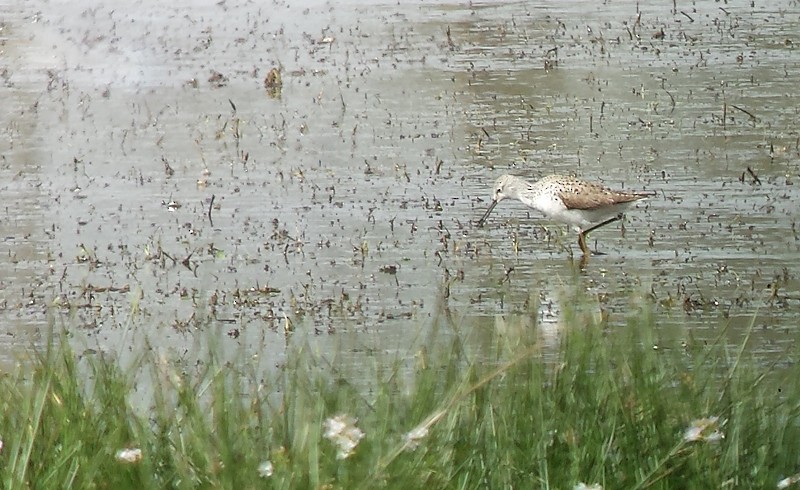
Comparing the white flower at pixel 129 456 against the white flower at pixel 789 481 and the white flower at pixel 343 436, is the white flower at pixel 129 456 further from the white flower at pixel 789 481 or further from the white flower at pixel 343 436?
the white flower at pixel 789 481

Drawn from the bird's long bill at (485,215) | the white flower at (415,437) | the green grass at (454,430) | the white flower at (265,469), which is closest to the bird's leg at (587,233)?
the bird's long bill at (485,215)

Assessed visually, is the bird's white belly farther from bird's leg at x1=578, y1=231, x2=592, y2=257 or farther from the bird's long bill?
the bird's long bill

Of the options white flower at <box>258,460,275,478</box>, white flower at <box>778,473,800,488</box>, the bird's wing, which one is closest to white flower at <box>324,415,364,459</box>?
white flower at <box>258,460,275,478</box>

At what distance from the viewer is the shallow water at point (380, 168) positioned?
9547 millimetres

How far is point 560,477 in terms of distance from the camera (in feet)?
17.6

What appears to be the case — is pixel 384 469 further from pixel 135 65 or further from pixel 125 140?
pixel 135 65

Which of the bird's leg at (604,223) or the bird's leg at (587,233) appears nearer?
the bird's leg at (587,233)

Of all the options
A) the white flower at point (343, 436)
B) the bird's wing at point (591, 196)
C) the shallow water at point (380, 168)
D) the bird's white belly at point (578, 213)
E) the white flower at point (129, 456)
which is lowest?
the shallow water at point (380, 168)

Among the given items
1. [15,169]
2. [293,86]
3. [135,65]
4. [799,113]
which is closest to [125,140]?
[15,169]

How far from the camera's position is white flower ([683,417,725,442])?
4.99 meters

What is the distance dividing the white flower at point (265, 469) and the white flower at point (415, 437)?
39 cm

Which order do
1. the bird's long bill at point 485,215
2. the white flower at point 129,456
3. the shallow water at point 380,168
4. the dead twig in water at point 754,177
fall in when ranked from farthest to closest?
1. the dead twig in water at point 754,177
2. the bird's long bill at point 485,215
3. the shallow water at point 380,168
4. the white flower at point 129,456

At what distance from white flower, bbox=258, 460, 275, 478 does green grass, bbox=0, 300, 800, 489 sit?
0.08 ft

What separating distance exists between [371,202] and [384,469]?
7403mm
